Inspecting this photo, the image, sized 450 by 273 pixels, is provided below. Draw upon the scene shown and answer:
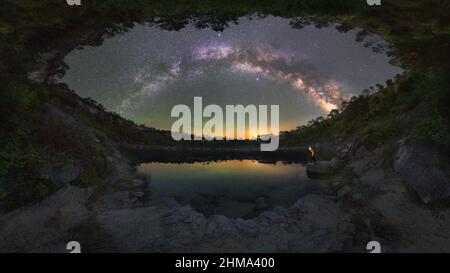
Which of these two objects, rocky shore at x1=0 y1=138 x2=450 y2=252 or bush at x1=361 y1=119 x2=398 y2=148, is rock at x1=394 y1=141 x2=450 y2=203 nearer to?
rocky shore at x1=0 y1=138 x2=450 y2=252

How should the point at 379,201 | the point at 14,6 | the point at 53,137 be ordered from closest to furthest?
the point at 379,201
the point at 53,137
the point at 14,6

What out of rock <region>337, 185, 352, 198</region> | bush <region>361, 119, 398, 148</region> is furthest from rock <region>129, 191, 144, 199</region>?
bush <region>361, 119, 398, 148</region>

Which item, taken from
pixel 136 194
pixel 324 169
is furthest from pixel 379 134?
pixel 136 194

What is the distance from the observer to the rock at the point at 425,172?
952 centimetres

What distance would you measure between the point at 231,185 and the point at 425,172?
7407 mm

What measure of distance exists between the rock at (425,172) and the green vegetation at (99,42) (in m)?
0.39

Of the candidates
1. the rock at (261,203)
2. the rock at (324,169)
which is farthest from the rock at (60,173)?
the rock at (324,169)

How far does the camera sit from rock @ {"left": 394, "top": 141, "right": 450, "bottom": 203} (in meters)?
9.52

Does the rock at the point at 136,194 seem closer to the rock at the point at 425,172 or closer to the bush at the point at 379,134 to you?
the rock at the point at 425,172

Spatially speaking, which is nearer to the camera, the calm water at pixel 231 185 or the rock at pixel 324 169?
the calm water at pixel 231 185

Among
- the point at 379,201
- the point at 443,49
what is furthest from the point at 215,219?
the point at 443,49
